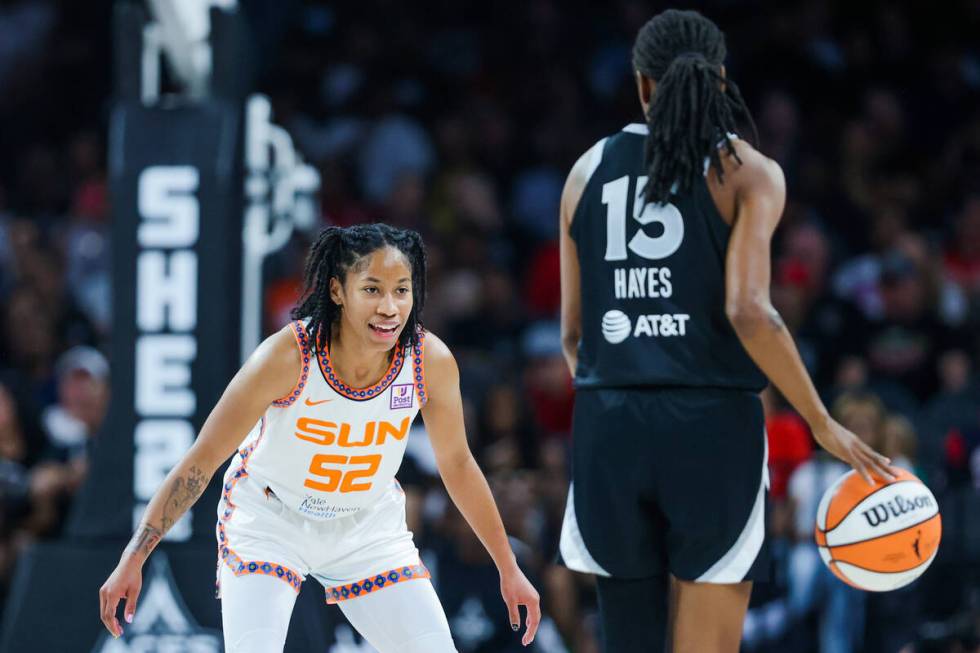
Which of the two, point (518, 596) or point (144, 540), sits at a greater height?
point (144, 540)

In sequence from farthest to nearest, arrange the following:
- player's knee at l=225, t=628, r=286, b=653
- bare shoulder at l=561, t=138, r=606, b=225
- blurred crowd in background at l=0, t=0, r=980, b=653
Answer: blurred crowd in background at l=0, t=0, r=980, b=653 < bare shoulder at l=561, t=138, r=606, b=225 < player's knee at l=225, t=628, r=286, b=653

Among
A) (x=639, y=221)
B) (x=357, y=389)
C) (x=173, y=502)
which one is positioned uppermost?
(x=639, y=221)

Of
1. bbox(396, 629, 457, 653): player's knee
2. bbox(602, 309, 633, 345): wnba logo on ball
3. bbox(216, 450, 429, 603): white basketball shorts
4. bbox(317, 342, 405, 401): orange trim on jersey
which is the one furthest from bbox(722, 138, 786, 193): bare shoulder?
bbox(396, 629, 457, 653): player's knee

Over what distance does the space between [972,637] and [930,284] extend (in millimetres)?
3541

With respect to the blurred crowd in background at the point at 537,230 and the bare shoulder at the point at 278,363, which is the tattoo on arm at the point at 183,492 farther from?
the blurred crowd in background at the point at 537,230

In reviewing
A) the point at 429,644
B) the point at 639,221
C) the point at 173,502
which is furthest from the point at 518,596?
the point at 639,221

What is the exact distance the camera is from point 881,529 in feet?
13.5

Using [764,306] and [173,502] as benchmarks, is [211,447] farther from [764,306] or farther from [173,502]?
[764,306]

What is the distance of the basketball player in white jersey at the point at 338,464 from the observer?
389 centimetres

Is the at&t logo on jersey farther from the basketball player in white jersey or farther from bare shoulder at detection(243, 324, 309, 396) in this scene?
bare shoulder at detection(243, 324, 309, 396)

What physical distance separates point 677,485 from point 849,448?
1.50ft

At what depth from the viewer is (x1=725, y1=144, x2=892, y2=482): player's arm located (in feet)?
12.5

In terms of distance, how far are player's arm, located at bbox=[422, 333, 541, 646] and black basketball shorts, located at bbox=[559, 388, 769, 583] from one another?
0.21 m

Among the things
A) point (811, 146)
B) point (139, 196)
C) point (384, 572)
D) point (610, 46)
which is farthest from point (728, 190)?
point (610, 46)
